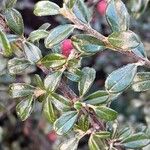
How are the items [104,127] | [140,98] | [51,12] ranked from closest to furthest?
[51,12] < [104,127] < [140,98]

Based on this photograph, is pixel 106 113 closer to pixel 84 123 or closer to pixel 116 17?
pixel 84 123

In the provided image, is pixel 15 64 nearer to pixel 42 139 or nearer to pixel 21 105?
pixel 21 105

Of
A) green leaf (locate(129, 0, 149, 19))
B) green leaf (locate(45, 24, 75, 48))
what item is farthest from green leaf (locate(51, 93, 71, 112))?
green leaf (locate(129, 0, 149, 19))

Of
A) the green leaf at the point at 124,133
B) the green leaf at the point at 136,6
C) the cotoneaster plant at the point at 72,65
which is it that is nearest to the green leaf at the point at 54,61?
the cotoneaster plant at the point at 72,65

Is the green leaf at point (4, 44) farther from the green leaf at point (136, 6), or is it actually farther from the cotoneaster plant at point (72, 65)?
the green leaf at point (136, 6)

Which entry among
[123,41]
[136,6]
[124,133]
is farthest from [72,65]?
[136,6]

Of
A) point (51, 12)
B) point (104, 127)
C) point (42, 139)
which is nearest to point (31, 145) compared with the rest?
point (42, 139)

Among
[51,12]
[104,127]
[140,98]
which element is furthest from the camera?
[140,98]
